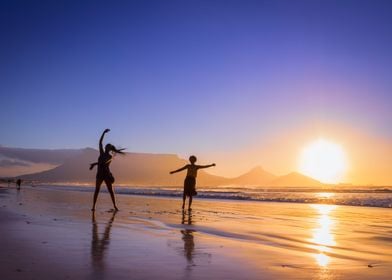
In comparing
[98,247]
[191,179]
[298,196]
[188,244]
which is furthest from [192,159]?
[298,196]

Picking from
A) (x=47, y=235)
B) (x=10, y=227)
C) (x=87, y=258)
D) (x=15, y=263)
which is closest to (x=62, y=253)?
(x=87, y=258)

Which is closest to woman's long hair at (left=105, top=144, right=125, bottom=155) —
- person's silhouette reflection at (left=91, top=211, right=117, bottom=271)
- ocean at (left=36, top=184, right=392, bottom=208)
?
person's silhouette reflection at (left=91, top=211, right=117, bottom=271)

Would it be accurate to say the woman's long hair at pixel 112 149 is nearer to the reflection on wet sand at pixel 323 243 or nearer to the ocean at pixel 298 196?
the reflection on wet sand at pixel 323 243

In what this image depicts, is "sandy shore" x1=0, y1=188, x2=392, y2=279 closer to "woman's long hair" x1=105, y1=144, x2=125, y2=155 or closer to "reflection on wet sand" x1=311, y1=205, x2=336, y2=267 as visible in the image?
"reflection on wet sand" x1=311, y1=205, x2=336, y2=267

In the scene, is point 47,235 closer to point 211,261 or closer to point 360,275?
point 211,261

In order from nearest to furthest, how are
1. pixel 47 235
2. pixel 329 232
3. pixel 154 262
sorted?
pixel 154 262, pixel 47 235, pixel 329 232

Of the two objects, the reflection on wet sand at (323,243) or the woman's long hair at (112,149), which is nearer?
the reflection on wet sand at (323,243)

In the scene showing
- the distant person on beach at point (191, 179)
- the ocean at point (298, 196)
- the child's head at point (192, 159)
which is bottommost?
the ocean at point (298, 196)

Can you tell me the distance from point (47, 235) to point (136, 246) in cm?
173

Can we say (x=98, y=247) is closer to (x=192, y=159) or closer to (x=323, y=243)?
(x=323, y=243)

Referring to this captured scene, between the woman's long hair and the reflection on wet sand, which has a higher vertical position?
the woman's long hair

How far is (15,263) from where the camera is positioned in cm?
479

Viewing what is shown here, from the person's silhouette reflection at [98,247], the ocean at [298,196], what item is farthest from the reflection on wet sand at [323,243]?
the ocean at [298,196]

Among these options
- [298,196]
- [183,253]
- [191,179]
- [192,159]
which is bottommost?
[183,253]
